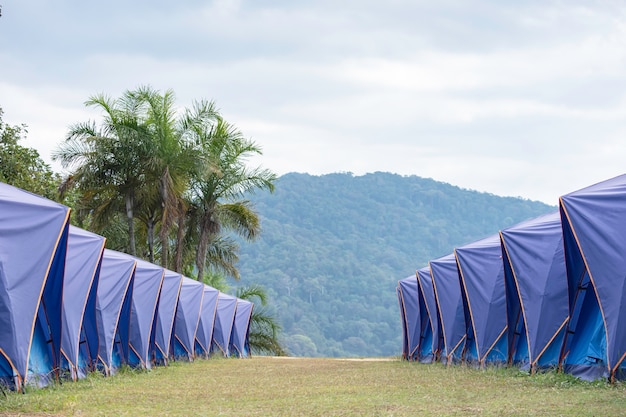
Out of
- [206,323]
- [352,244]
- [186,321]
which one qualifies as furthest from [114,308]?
[352,244]

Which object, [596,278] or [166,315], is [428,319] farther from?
[596,278]

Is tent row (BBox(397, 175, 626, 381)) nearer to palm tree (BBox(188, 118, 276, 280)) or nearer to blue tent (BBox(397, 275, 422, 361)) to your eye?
blue tent (BBox(397, 275, 422, 361))

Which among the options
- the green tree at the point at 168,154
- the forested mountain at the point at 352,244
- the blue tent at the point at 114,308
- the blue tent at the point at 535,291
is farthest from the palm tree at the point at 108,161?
the forested mountain at the point at 352,244

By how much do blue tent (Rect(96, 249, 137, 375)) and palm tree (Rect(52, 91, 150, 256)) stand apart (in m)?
12.8

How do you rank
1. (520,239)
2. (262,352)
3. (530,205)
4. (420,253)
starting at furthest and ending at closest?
(530,205), (420,253), (262,352), (520,239)

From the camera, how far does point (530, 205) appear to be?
14675cm

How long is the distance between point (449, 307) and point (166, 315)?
738 cm

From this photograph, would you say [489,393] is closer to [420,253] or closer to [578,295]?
[578,295]

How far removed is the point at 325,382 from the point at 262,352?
31.1 metres

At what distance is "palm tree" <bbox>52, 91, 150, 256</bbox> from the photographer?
102ft

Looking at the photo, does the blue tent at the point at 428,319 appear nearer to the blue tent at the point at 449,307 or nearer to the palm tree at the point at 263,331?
the blue tent at the point at 449,307

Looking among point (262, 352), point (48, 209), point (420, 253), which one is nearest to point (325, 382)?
point (48, 209)

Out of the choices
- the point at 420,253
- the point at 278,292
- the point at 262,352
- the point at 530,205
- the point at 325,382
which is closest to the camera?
the point at 325,382

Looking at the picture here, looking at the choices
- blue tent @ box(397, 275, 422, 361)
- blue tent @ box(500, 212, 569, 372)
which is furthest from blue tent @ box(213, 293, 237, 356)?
blue tent @ box(500, 212, 569, 372)
